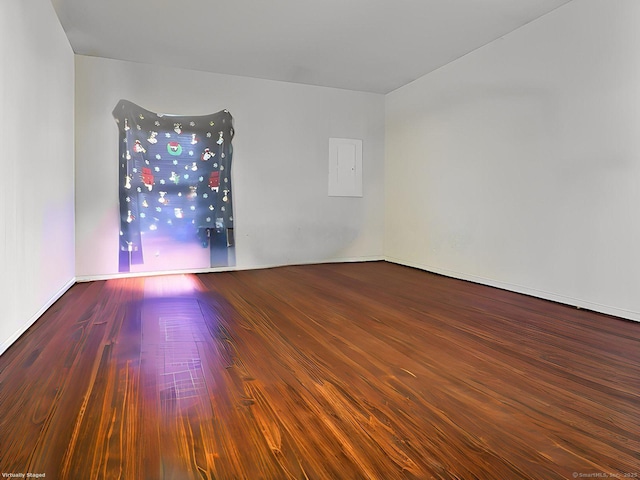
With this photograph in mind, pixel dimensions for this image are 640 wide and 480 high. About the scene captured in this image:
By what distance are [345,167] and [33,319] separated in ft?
13.6

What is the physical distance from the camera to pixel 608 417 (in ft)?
5.00

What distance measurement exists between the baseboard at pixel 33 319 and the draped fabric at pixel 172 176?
881 millimetres

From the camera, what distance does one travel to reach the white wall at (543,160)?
2955mm

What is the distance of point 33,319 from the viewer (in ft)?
8.98

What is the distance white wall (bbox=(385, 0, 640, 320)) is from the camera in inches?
116

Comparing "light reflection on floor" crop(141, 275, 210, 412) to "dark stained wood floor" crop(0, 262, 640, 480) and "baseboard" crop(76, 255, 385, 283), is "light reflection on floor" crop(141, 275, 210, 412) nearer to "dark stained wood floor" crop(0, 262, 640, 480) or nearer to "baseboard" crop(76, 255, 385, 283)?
"dark stained wood floor" crop(0, 262, 640, 480)

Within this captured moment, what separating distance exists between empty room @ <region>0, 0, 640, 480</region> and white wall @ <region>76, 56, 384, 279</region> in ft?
0.10

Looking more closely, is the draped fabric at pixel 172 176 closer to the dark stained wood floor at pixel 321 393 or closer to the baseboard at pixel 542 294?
the dark stained wood floor at pixel 321 393

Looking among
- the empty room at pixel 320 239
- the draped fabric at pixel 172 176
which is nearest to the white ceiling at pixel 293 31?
the empty room at pixel 320 239

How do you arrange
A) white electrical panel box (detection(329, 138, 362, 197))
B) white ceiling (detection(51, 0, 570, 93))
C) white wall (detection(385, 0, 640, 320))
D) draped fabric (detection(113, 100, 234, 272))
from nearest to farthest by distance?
white wall (detection(385, 0, 640, 320))
white ceiling (detection(51, 0, 570, 93))
draped fabric (detection(113, 100, 234, 272))
white electrical panel box (detection(329, 138, 362, 197))

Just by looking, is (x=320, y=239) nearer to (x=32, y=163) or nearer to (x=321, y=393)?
(x=32, y=163)

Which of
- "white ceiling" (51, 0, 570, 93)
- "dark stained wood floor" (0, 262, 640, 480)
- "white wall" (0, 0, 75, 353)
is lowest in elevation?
"dark stained wood floor" (0, 262, 640, 480)

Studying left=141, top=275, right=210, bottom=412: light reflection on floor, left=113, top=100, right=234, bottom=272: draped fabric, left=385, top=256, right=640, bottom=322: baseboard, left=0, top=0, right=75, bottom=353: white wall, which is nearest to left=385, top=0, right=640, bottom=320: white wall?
left=385, top=256, right=640, bottom=322: baseboard

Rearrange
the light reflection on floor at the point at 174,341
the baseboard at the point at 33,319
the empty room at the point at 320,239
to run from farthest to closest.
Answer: the baseboard at the point at 33,319, the light reflection on floor at the point at 174,341, the empty room at the point at 320,239
